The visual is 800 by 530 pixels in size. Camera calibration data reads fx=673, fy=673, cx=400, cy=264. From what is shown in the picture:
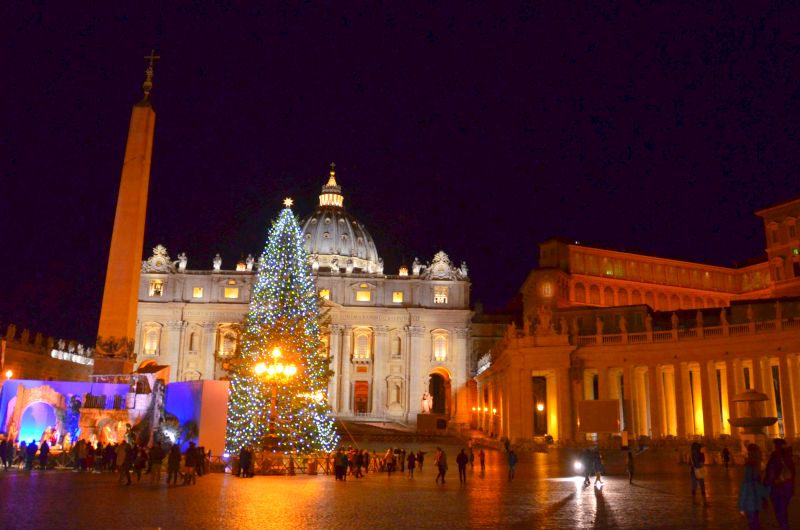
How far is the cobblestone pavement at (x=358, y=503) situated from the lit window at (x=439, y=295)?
63211 mm

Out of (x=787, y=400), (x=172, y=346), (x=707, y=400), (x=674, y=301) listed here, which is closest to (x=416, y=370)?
(x=172, y=346)

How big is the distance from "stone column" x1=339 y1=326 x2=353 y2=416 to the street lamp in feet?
183

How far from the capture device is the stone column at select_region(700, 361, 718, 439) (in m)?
38.4

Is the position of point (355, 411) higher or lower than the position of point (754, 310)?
lower

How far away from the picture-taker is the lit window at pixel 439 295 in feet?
281

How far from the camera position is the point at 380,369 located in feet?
272

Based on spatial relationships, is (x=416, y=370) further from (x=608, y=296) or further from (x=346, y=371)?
(x=608, y=296)

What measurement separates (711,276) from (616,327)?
30.7 metres

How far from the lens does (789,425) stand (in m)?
36.7

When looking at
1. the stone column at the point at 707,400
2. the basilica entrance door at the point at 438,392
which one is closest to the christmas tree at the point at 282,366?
the stone column at the point at 707,400

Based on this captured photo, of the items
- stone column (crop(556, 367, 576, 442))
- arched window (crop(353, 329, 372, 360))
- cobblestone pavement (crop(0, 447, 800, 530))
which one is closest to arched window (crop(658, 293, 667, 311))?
stone column (crop(556, 367, 576, 442))

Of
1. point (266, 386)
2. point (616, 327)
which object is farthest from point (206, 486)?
point (616, 327)

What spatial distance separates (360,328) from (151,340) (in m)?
26.4

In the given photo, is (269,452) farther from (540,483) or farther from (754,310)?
(754,310)
